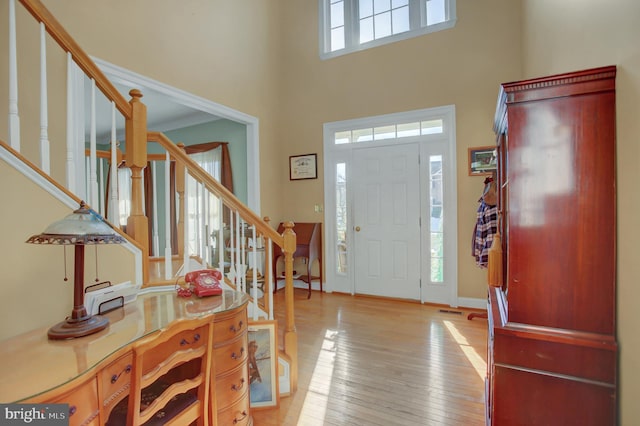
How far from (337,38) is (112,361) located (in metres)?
4.39

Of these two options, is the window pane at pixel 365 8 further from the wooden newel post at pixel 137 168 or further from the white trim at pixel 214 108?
the wooden newel post at pixel 137 168

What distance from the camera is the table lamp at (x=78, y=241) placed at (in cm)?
96

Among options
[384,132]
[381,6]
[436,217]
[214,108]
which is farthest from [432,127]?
[214,108]

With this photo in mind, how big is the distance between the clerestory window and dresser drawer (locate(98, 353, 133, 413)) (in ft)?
13.4

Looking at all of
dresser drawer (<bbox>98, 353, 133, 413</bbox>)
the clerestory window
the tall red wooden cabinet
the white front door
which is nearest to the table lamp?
dresser drawer (<bbox>98, 353, 133, 413</bbox>)

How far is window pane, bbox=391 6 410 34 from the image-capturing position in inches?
146

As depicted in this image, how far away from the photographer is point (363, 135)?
3.96 metres

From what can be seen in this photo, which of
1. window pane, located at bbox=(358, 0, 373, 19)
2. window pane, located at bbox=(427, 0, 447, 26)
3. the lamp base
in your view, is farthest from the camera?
window pane, located at bbox=(358, 0, 373, 19)

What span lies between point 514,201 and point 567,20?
1.23 m

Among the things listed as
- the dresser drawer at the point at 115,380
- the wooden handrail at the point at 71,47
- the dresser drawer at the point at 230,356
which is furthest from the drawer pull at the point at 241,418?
the wooden handrail at the point at 71,47

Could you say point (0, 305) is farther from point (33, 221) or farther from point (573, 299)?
point (573, 299)

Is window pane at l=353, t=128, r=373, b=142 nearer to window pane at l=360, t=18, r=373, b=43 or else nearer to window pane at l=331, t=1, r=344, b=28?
window pane at l=360, t=18, r=373, b=43

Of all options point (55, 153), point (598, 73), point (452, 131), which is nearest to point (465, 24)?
point (452, 131)

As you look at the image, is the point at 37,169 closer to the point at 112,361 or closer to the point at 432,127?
the point at 112,361
